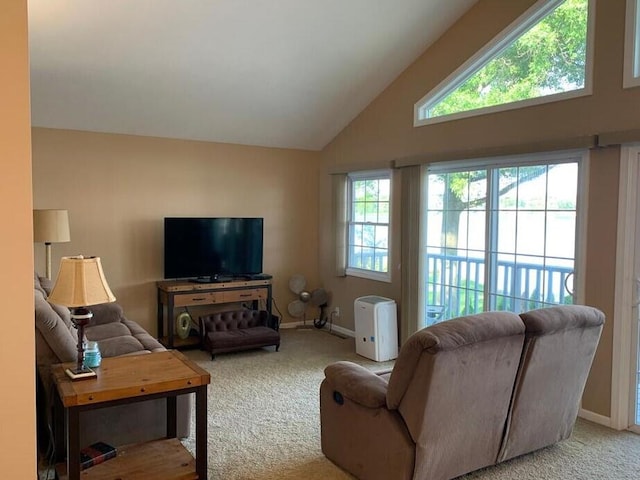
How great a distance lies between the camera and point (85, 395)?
2580 millimetres

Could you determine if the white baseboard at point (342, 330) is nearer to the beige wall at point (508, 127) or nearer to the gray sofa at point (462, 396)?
the beige wall at point (508, 127)

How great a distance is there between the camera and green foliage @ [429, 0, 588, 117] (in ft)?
13.4

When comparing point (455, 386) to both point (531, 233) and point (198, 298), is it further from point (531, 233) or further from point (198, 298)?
point (198, 298)

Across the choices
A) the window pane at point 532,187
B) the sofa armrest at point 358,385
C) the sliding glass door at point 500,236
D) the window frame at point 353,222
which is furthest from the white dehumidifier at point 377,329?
the sofa armrest at point 358,385

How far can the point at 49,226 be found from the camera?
15.8 feet

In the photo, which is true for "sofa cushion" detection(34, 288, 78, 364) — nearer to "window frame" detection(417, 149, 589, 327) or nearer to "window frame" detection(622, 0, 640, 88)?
"window frame" detection(417, 149, 589, 327)

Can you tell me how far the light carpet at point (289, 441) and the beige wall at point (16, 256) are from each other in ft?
4.54

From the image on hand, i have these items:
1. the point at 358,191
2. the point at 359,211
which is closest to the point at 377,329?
the point at 359,211

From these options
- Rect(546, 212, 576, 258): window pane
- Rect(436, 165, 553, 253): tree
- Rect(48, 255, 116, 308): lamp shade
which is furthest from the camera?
Rect(436, 165, 553, 253): tree

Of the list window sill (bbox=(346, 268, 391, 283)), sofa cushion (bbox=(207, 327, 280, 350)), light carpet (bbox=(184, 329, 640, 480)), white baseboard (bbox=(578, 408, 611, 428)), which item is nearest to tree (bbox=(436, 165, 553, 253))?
window sill (bbox=(346, 268, 391, 283))

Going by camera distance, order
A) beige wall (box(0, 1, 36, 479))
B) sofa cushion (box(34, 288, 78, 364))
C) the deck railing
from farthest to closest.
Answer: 1. the deck railing
2. sofa cushion (box(34, 288, 78, 364))
3. beige wall (box(0, 1, 36, 479))

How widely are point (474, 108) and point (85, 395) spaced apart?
389 centimetres

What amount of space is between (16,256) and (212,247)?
407 cm

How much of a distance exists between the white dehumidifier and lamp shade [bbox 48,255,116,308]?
3150 millimetres
